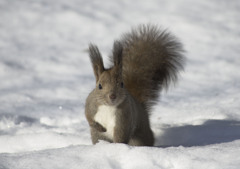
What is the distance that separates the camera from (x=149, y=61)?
10.9ft

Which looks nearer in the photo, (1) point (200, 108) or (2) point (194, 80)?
(1) point (200, 108)

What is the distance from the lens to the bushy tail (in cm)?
327

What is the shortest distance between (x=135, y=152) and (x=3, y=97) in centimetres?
253

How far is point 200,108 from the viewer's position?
406 centimetres

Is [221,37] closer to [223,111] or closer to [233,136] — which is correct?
[223,111]

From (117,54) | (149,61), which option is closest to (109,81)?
(117,54)

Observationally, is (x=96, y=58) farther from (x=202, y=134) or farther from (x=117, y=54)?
(x=202, y=134)

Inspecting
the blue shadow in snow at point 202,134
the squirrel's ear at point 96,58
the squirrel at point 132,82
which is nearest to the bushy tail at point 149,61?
the squirrel at point 132,82

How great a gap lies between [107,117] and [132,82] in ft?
2.23

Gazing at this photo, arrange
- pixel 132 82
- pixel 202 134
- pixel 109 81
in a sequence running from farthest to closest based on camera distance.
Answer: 1. pixel 132 82
2. pixel 202 134
3. pixel 109 81

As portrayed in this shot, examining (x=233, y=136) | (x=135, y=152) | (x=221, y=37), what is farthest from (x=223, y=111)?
(x=221, y=37)

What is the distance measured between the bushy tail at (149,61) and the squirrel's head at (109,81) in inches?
23.3

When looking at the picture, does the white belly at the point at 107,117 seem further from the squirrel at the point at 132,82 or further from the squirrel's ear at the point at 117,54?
the squirrel's ear at the point at 117,54

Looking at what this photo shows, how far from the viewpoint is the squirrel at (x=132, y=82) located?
262cm
